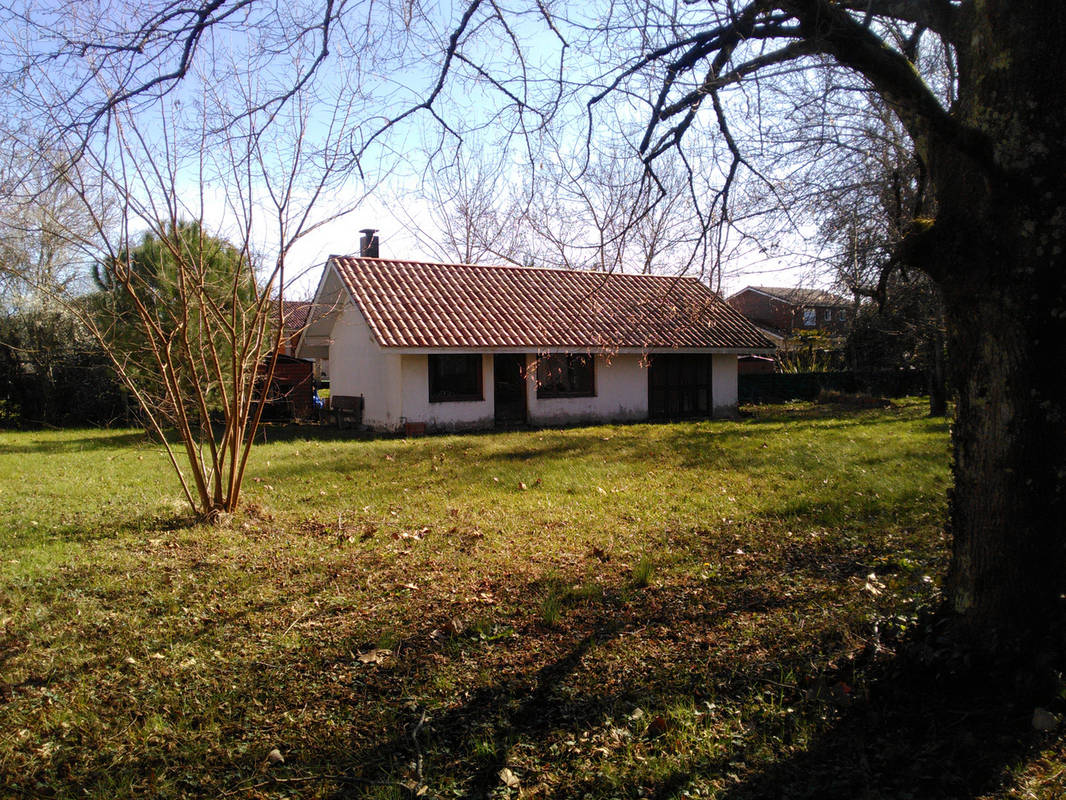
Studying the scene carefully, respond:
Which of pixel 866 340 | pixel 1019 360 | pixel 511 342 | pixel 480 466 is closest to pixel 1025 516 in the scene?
pixel 1019 360

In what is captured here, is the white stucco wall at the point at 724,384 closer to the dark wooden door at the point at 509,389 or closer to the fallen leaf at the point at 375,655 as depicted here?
the dark wooden door at the point at 509,389

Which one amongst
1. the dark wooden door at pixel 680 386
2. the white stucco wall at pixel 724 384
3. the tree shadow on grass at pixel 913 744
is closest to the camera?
the tree shadow on grass at pixel 913 744

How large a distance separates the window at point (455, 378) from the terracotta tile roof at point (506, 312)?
34.4 inches

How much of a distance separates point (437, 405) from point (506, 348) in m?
2.24

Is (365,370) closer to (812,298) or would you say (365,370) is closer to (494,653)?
(812,298)

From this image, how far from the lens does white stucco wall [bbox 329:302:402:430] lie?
1752 centimetres

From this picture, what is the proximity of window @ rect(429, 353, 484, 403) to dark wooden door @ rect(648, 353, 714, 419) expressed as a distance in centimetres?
551

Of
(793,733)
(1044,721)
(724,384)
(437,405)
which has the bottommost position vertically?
(793,733)

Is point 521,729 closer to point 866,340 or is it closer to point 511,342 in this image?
point 511,342

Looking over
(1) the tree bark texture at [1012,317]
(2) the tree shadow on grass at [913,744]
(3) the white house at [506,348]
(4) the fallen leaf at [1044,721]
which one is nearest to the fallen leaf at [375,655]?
(2) the tree shadow on grass at [913,744]

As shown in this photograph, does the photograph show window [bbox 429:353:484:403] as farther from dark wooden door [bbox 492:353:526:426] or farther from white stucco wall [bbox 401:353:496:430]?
A: dark wooden door [bbox 492:353:526:426]

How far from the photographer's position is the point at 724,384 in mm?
21922

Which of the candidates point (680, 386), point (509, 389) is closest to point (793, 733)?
point (509, 389)

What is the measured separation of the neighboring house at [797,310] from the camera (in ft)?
62.3
